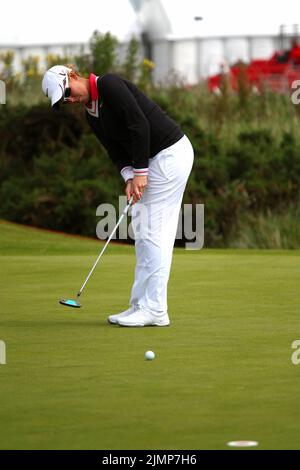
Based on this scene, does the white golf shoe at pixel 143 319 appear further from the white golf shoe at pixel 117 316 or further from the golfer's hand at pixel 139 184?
the golfer's hand at pixel 139 184

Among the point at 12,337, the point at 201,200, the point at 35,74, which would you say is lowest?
the point at 12,337

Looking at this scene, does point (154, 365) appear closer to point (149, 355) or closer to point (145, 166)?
point (149, 355)

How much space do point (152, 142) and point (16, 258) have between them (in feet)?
19.5

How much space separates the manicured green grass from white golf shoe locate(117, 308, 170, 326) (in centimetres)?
9

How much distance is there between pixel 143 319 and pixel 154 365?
5.84ft

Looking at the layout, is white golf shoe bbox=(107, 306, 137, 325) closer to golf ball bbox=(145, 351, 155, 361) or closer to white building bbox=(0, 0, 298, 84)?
golf ball bbox=(145, 351, 155, 361)

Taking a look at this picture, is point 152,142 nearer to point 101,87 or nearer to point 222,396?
point 101,87

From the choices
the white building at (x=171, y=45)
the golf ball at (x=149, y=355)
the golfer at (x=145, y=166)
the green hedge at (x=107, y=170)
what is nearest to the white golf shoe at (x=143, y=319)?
the golfer at (x=145, y=166)

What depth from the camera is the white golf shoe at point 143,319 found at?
8.48m

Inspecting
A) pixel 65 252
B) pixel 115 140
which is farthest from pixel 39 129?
pixel 115 140

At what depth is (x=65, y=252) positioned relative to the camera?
15883mm

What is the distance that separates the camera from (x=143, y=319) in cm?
853

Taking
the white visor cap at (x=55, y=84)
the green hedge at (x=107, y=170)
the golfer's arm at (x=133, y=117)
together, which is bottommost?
the golfer's arm at (x=133, y=117)

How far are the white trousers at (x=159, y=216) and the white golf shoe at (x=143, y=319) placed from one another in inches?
1.6
